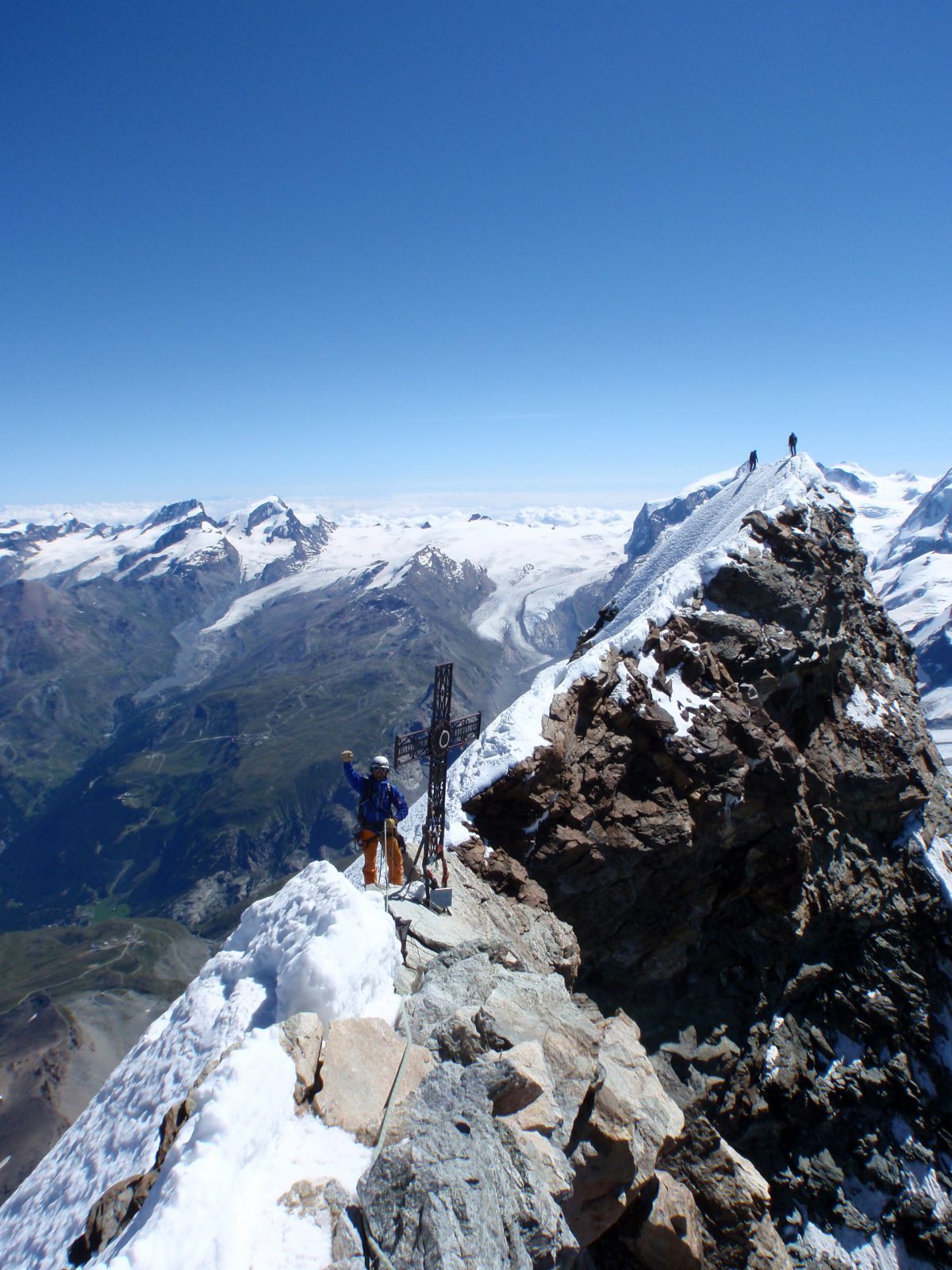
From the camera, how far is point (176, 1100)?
10.4m

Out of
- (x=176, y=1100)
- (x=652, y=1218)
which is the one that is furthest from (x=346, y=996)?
(x=652, y=1218)

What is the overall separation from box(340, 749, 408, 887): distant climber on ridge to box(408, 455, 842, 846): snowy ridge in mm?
4810

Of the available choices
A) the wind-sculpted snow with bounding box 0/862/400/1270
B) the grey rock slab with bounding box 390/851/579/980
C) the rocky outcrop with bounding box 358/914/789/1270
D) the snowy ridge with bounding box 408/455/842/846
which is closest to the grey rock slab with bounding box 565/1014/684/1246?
the rocky outcrop with bounding box 358/914/789/1270

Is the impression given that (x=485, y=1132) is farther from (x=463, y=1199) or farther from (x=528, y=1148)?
(x=463, y=1199)

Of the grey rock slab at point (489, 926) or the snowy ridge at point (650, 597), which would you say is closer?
the grey rock slab at point (489, 926)

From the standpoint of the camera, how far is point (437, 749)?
A: 60.2ft

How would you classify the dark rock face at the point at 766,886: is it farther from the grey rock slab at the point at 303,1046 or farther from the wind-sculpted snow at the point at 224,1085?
the grey rock slab at the point at 303,1046

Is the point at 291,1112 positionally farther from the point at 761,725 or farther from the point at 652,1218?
the point at 761,725

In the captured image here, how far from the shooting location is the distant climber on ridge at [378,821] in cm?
1673

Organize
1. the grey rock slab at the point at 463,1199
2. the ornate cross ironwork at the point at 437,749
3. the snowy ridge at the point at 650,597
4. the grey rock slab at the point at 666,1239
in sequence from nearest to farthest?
the grey rock slab at the point at 463,1199 → the grey rock slab at the point at 666,1239 → the ornate cross ironwork at the point at 437,749 → the snowy ridge at the point at 650,597

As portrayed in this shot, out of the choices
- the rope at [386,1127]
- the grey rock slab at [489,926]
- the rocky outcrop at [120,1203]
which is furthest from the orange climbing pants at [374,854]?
the rocky outcrop at [120,1203]

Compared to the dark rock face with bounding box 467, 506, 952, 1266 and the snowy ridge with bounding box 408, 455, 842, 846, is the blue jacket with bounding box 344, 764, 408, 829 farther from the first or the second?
the dark rock face with bounding box 467, 506, 952, 1266

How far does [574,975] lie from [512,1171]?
13.9 m

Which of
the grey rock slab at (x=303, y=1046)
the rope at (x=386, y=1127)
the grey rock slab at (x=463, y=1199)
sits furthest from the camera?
the grey rock slab at (x=303, y=1046)
